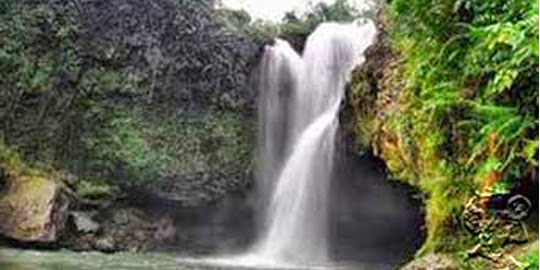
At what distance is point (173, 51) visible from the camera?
2123cm

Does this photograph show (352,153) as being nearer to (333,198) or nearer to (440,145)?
(333,198)

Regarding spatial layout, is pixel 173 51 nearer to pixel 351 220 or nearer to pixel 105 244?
pixel 105 244

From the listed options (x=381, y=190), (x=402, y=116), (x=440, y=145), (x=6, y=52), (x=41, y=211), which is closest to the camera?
(x=440, y=145)

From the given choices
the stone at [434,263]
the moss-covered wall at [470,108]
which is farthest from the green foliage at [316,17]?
the stone at [434,263]

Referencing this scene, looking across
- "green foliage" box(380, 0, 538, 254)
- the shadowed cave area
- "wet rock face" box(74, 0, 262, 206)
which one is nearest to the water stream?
the shadowed cave area

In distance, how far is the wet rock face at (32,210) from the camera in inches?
673

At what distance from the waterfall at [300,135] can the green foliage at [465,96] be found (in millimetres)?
11213

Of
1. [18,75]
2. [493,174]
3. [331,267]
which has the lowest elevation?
[331,267]

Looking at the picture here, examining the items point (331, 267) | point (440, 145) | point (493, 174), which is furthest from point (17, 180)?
point (493, 174)

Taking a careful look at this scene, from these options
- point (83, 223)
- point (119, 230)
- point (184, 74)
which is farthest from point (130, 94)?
point (83, 223)

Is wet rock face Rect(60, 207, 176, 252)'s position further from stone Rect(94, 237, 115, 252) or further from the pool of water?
the pool of water

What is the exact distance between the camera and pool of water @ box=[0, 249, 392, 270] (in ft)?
43.9

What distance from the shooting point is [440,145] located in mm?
6797

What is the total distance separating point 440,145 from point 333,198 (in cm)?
1268
